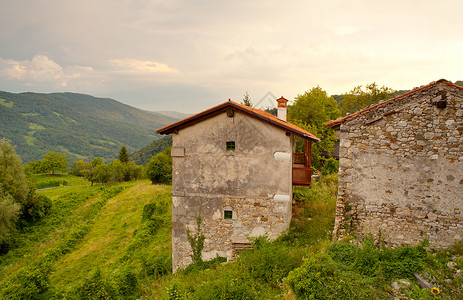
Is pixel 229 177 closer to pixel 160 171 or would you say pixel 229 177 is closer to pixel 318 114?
pixel 318 114

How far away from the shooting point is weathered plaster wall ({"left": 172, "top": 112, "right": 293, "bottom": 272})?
36.8 feet

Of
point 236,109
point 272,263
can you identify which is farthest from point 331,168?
point 272,263

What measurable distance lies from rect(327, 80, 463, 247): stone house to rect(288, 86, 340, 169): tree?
21.8 meters

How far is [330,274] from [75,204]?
34343 mm

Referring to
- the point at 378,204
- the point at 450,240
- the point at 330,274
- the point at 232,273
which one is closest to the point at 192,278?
the point at 232,273

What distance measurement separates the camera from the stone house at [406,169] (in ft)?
25.6

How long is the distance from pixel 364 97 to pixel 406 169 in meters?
27.9

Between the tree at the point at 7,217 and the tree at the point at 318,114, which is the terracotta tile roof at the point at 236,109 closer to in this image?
the tree at the point at 318,114

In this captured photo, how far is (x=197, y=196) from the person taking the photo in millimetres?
11703

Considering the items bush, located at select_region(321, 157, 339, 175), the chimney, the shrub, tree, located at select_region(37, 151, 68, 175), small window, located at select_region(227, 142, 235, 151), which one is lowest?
the shrub

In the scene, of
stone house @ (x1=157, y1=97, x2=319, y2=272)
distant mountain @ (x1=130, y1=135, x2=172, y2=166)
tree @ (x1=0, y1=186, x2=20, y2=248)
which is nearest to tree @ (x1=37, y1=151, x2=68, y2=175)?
distant mountain @ (x1=130, y1=135, x2=172, y2=166)

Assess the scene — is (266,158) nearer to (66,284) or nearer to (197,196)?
(197,196)

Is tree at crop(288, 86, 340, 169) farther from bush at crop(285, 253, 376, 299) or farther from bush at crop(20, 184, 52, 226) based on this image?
Answer: bush at crop(20, 184, 52, 226)

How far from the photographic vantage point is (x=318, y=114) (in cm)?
3281
